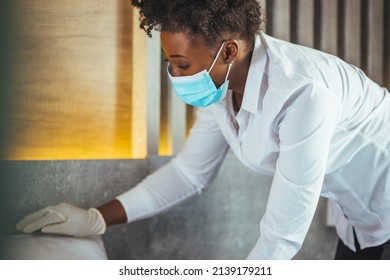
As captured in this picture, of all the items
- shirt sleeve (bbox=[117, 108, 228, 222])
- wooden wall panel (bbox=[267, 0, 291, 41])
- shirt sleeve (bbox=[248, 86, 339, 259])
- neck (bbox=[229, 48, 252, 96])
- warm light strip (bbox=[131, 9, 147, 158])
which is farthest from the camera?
wooden wall panel (bbox=[267, 0, 291, 41])

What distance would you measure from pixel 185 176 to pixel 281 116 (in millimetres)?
458

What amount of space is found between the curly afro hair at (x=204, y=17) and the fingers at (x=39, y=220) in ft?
1.58

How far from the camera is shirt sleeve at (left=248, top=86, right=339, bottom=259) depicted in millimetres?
1016

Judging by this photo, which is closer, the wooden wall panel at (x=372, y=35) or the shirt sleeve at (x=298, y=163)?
the shirt sleeve at (x=298, y=163)

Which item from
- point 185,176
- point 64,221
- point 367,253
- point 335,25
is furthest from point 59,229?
point 335,25

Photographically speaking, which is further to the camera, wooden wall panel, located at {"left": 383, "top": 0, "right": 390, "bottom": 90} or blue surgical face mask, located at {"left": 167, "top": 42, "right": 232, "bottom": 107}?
wooden wall panel, located at {"left": 383, "top": 0, "right": 390, "bottom": 90}

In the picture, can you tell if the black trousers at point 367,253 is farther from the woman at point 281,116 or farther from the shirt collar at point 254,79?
the shirt collar at point 254,79

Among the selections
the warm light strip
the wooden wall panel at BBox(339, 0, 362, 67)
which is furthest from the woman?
the wooden wall panel at BBox(339, 0, 362, 67)

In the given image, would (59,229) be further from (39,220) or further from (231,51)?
(231,51)

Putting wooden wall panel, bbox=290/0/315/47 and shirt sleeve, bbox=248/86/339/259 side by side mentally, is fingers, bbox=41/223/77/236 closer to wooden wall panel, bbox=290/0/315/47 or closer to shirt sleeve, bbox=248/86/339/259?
shirt sleeve, bbox=248/86/339/259

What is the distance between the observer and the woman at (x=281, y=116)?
1034 millimetres

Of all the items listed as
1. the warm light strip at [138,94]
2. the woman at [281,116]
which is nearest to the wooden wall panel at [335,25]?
the warm light strip at [138,94]

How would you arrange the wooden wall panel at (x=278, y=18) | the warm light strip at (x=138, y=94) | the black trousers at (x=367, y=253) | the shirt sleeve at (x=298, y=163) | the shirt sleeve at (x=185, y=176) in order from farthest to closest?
the wooden wall panel at (x=278, y=18), the warm light strip at (x=138, y=94), the shirt sleeve at (x=185, y=176), the black trousers at (x=367, y=253), the shirt sleeve at (x=298, y=163)
